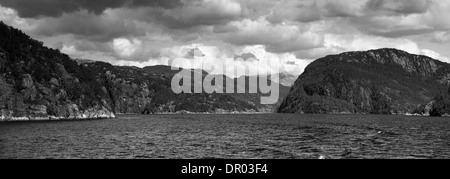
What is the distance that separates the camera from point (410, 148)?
259 ft

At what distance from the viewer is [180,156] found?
69.4 m
